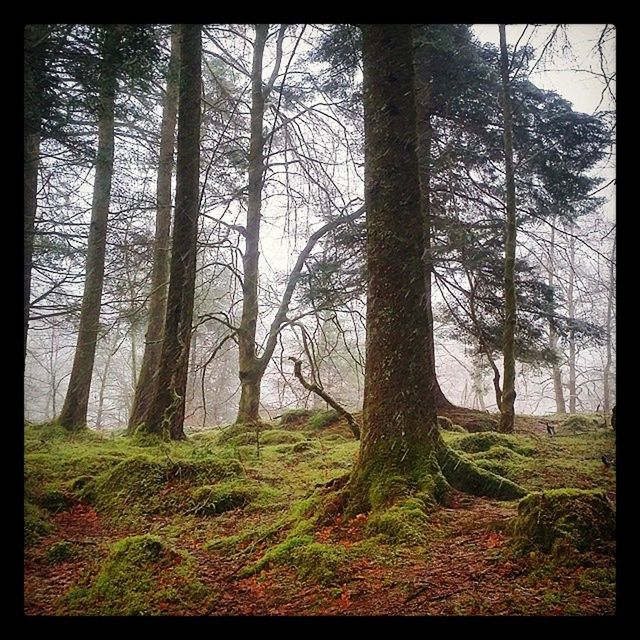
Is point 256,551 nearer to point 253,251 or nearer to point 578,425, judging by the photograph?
point 253,251

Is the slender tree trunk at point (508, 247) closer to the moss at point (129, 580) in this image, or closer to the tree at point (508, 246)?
the tree at point (508, 246)

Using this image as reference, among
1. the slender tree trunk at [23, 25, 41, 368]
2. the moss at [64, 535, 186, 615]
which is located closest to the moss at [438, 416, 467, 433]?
the moss at [64, 535, 186, 615]

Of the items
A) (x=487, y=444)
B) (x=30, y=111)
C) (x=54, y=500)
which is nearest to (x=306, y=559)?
(x=54, y=500)

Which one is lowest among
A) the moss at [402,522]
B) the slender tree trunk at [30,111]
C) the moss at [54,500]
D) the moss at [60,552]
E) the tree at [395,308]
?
the moss at [60,552]

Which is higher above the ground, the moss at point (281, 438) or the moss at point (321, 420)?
the moss at point (321, 420)

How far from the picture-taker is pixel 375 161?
336 centimetres

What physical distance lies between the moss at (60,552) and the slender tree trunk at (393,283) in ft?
6.88

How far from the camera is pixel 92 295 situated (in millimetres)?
6949

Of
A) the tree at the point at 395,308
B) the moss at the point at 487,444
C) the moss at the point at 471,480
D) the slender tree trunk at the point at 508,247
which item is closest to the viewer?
the tree at the point at 395,308

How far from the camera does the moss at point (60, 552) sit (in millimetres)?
2826

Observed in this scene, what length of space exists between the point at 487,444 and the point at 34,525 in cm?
463

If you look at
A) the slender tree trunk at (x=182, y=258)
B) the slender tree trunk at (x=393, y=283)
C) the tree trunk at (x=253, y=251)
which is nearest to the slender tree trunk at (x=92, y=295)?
the slender tree trunk at (x=182, y=258)
